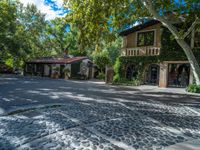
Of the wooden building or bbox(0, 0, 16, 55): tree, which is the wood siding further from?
bbox(0, 0, 16, 55): tree

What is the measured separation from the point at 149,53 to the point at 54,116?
47.1 feet

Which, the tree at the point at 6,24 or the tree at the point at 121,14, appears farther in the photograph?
the tree at the point at 6,24

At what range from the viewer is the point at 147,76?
19766 mm

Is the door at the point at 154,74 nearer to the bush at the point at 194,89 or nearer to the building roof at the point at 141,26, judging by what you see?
the building roof at the point at 141,26

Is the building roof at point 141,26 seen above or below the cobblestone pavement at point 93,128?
above

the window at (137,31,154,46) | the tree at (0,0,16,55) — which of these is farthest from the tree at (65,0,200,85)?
the tree at (0,0,16,55)

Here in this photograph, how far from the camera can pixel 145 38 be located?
19953 millimetres

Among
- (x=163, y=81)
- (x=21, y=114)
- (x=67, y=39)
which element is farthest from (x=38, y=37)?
(x=21, y=114)

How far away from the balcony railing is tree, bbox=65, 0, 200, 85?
4.76 meters

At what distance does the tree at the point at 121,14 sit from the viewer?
10680 millimetres

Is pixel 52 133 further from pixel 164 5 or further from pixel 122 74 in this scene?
pixel 122 74

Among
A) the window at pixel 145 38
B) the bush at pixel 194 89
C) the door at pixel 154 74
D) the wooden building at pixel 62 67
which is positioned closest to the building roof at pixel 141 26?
the window at pixel 145 38

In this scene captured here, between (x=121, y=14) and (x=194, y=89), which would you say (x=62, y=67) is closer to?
(x=121, y=14)

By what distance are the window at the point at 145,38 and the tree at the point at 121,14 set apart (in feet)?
16.6
